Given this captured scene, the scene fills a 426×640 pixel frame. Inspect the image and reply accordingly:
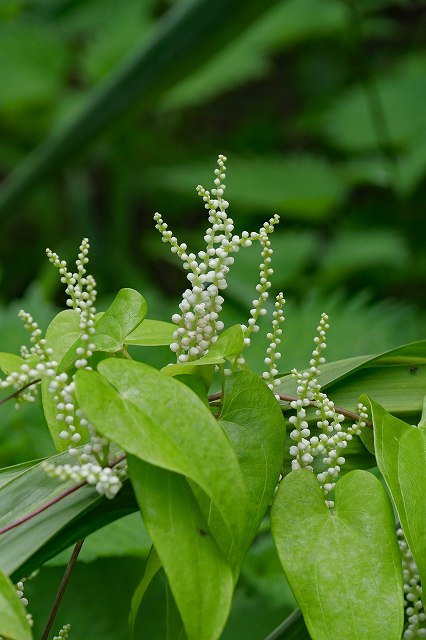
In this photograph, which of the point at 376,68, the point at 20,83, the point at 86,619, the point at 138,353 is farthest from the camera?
the point at 376,68

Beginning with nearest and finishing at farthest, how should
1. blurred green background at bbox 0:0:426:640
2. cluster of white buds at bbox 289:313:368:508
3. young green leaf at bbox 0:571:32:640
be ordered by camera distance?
young green leaf at bbox 0:571:32:640
cluster of white buds at bbox 289:313:368:508
blurred green background at bbox 0:0:426:640

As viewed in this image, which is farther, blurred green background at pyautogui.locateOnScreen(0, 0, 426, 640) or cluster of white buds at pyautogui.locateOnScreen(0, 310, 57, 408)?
blurred green background at pyautogui.locateOnScreen(0, 0, 426, 640)

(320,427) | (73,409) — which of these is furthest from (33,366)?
(320,427)

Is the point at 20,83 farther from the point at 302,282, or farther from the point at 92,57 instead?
the point at 302,282

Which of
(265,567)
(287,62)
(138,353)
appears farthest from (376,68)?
(265,567)

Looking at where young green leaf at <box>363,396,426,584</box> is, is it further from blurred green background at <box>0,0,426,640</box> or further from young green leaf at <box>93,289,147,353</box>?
blurred green background at <box>0,0,426,640</box>

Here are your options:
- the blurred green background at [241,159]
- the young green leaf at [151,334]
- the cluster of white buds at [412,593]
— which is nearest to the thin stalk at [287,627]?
the cluster of white buds at [412,593]

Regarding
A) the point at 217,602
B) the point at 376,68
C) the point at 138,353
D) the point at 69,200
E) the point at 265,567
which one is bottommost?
the point at 265,567

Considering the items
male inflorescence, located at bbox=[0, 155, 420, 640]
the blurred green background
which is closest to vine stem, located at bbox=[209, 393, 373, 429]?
male inflorescence, located at bbox=[0, 155, 420, 640]

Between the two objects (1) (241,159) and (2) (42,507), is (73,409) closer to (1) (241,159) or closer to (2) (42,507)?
(2) (42,507)
